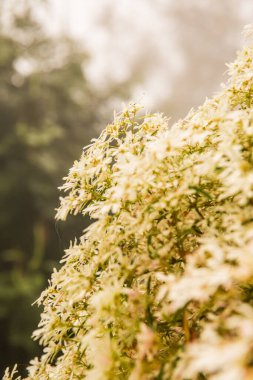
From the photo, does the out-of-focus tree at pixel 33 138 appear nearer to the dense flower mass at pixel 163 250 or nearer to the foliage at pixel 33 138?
the foliage at pixel 33 138

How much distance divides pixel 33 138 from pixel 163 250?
9.66m

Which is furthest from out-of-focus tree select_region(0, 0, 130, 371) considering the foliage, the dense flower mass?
the dense flower mass

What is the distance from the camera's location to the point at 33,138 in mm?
10242

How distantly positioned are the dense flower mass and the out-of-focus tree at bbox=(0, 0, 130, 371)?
316 inches

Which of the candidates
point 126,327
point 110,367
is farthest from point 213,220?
point 110,367

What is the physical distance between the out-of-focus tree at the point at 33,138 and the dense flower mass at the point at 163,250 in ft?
26.4

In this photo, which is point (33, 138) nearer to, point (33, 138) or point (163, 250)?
point (33, 138)

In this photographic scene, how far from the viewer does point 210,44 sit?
23.9 meters

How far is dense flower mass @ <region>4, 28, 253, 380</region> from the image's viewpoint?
2.95ft

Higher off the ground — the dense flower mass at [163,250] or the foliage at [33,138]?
the foliage at [33,138]

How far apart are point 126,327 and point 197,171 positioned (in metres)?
0.50

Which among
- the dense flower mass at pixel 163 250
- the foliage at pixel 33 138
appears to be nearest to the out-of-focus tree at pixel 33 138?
the foliage at pixel 33 138

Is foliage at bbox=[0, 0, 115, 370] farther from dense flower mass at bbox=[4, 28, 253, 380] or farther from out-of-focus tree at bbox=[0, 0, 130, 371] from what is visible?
dense flower mass at bbox=[4, 28, 253, 380]

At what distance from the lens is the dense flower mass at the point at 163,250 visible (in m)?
0.90
